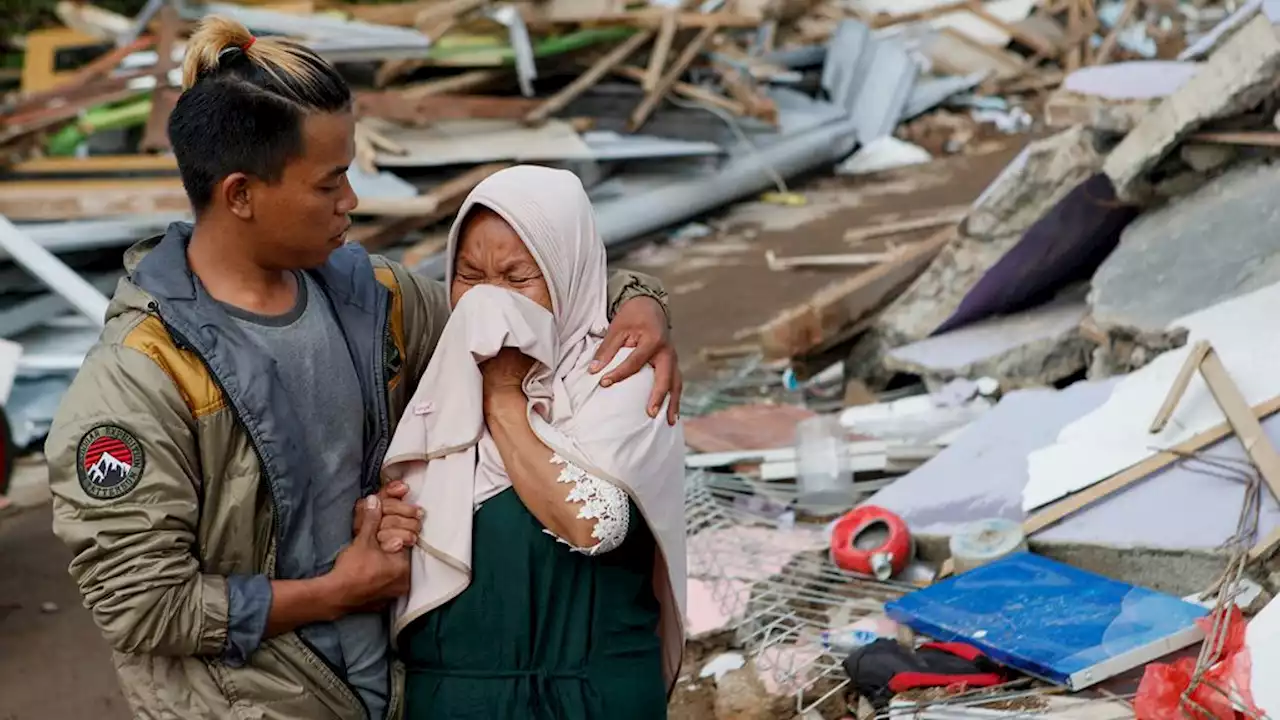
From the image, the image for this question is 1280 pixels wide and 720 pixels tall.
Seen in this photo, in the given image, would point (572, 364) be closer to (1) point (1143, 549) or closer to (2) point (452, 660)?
(2) point (452, 660)

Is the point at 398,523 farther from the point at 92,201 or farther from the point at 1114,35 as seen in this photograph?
the point at 1114,35

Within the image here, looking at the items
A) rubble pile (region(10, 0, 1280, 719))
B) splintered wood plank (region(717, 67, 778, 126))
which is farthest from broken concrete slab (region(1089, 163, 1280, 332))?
splintered wood plank (region(717, 67, 778, 126))

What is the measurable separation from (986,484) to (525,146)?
6176mm

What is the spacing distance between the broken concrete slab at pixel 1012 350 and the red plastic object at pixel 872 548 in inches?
58.4

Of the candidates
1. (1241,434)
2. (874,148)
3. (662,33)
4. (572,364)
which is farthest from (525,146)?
(572,364)

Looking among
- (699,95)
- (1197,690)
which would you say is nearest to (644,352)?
(1197,690)

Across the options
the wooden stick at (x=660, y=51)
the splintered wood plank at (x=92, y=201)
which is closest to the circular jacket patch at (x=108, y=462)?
the splintered wood plank at (x=92, y=201)

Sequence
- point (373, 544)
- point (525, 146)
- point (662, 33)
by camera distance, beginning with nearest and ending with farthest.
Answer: point (373, 544) < point (525, 146) < point (662, 33)

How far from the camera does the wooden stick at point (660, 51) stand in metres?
11.4

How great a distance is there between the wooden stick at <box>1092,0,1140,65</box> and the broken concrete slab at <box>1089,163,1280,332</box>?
1167 centimetres

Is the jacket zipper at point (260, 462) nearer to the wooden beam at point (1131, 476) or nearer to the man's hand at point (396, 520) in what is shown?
the man's hand at point (396, 520)

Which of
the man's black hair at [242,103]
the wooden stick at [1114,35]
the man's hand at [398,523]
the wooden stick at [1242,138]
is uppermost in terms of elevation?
the wooden stick at [1114,35]

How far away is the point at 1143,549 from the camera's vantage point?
13.3ft

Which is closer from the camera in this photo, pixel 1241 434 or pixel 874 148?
pixel 1241 434
